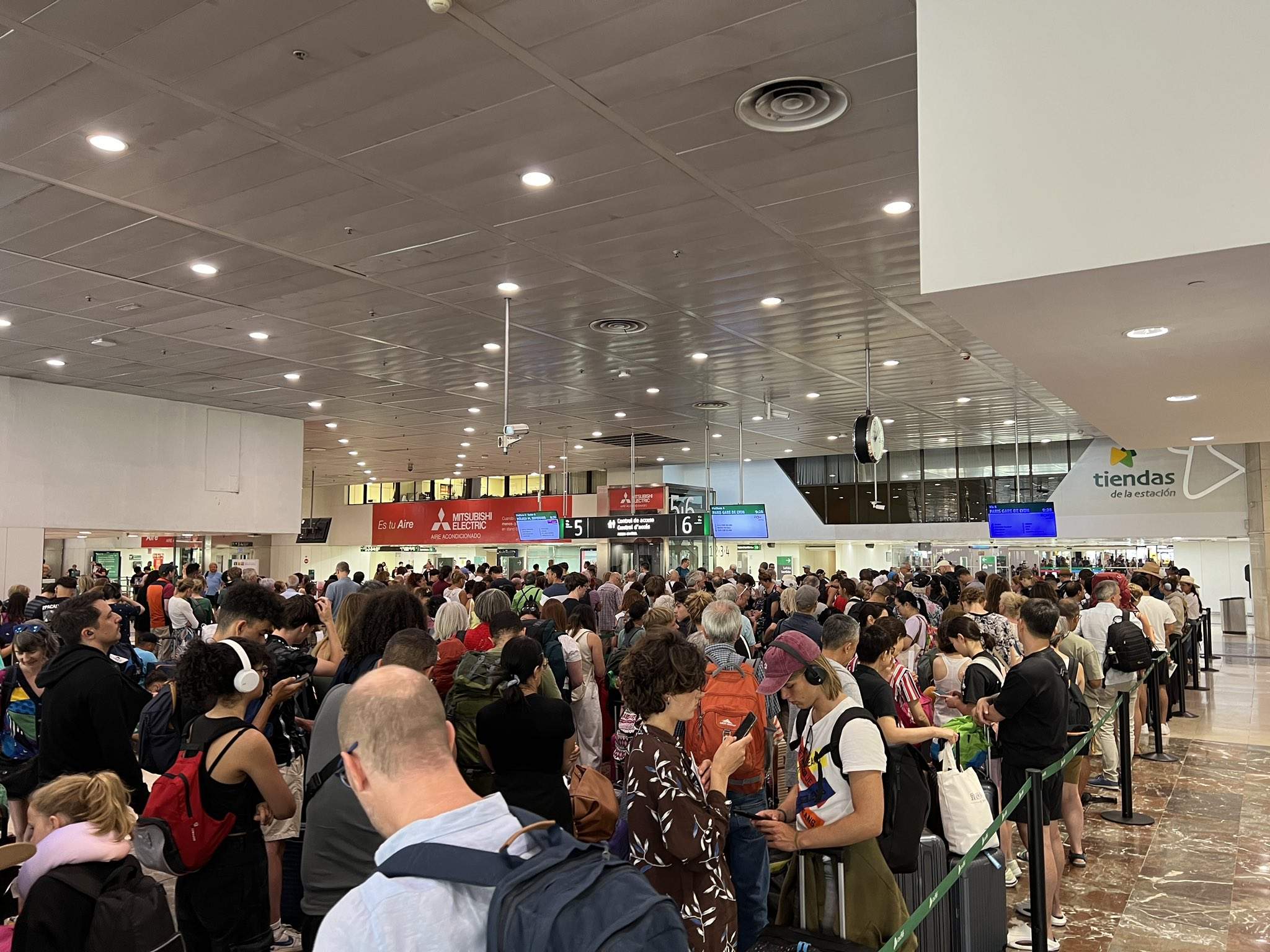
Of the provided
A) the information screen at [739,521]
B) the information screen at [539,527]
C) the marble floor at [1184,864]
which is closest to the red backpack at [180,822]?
the marble floor at [1184,864]

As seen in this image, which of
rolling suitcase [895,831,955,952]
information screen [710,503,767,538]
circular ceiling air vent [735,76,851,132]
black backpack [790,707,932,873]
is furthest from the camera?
information screen [710,503,767,538]

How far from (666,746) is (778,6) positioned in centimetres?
341

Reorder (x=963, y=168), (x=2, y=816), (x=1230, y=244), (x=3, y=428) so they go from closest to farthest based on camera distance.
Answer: (x=1230, y=244)
(x=963, y=168)
(x=2, y=816)
(x=3, y=428)

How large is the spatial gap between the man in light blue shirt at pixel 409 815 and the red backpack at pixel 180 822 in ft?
6.65

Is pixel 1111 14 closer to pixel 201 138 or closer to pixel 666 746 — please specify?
pixel 666 746

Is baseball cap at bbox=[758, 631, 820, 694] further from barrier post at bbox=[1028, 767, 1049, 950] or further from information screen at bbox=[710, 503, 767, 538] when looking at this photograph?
information screen at bbox=[710, 503, 767, 538]

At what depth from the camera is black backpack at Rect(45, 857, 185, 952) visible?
2348 mm

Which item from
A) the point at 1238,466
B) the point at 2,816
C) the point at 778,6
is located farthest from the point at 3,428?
the point at 1238,466

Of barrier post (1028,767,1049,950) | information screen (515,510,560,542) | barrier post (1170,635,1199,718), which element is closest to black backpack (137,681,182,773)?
barrier post (1028,767,1049,950)

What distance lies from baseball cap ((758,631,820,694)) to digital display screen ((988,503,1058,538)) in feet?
51.3

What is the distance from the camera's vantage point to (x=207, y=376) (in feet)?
41.7

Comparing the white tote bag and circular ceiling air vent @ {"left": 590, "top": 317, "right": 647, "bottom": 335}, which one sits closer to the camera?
the white tote bag

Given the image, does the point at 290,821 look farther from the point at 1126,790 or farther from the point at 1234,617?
the point at 1234,617

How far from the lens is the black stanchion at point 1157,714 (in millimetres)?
8195
